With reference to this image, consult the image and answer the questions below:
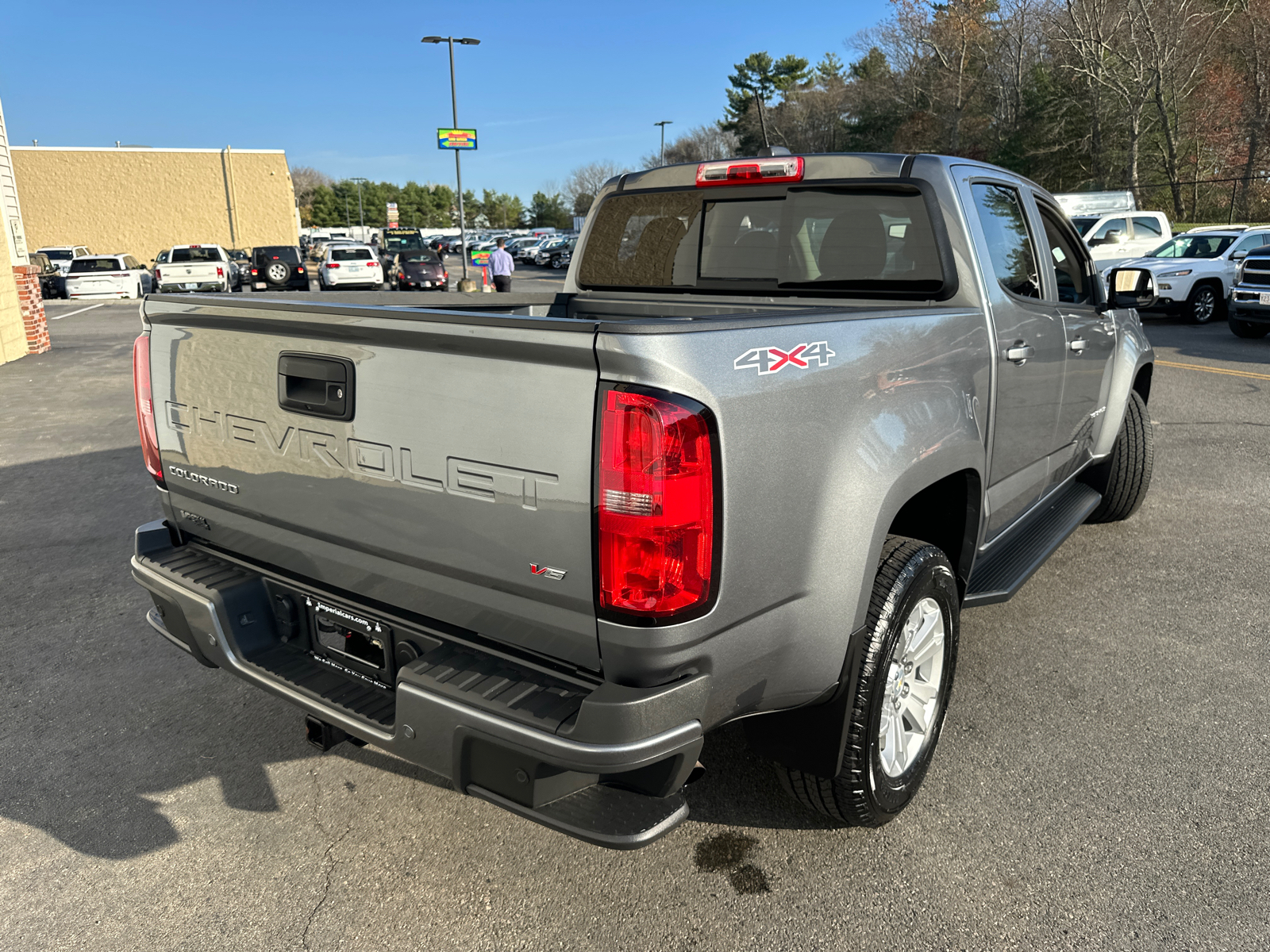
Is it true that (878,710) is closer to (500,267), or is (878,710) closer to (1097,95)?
(500,267)

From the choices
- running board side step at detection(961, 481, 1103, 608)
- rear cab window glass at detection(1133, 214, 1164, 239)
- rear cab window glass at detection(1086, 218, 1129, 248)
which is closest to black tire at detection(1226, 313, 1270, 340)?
rear cab window glass at detection(1086, 218, 1129, 248)

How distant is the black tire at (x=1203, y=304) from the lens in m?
17.0

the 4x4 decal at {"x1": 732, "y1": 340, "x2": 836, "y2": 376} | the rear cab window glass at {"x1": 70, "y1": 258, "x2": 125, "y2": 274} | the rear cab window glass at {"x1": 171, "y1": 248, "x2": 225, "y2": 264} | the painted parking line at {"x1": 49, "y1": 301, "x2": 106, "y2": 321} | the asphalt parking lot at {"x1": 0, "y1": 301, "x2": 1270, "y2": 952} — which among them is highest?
the 4x4 decal at {"x1": 732, "y1": 340, "x2": 836, "y2": 376}

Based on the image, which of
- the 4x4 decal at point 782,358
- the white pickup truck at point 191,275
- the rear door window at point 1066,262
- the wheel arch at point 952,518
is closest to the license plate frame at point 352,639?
the 4x4 decal at point 782,358

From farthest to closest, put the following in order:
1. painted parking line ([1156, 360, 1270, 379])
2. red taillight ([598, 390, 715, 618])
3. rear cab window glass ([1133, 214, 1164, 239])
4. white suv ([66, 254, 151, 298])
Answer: white suv ([66, 254, 151, 298]) < rear cab window glass ([1133, 214, 1164, 239]) < painted parking line ([1156, 360, 1270, 379]) < red taillight ([598, 390, 715, 618])

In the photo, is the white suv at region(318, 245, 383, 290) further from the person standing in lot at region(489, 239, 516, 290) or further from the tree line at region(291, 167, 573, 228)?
the tree line at region(291, 167, 573, 228)

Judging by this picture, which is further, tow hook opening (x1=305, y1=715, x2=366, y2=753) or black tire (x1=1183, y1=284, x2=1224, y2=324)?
black tire (x1=1183, y1=284, x2=1224, y2=324)

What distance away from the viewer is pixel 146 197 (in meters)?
54.6

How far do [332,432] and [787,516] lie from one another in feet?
3.88

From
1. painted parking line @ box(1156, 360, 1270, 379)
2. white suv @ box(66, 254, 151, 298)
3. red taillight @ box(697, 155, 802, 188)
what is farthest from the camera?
white suv @ box(66, 254, 151, 298)

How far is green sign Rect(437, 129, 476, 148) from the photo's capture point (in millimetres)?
33000

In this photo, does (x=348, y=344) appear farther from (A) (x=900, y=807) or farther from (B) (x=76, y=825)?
(A) (x=900, y=807)

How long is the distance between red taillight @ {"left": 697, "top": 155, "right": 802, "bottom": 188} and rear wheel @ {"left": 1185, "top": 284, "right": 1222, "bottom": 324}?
655 inches

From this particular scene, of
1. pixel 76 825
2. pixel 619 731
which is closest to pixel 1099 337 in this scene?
pixel 619 731
